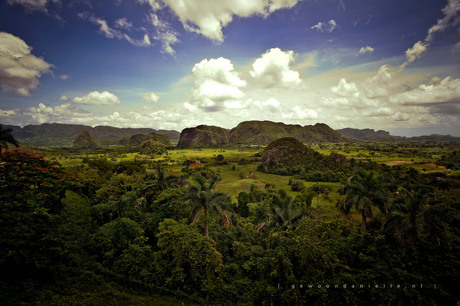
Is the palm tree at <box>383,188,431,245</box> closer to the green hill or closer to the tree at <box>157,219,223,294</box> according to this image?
the tree at <box>157,219,223,294</box>

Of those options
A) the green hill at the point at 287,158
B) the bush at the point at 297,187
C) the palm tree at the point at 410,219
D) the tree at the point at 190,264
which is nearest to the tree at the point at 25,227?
the tree at the point at 190,264

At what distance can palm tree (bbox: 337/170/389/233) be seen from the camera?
83.4 feet

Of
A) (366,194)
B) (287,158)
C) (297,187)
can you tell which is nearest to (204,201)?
(366,194)

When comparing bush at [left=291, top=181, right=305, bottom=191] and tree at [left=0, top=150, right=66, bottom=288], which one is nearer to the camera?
tree at [left=0, top=150, right=66, bottom=288]

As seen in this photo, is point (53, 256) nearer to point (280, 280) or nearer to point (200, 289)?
point (200, 289)

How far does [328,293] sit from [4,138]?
2373 inches

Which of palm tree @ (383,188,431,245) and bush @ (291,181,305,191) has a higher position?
palm tree @ (383,188,431,245)

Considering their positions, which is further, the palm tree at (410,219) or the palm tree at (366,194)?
the palm tree at (366,194)

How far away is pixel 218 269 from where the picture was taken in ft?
67.3

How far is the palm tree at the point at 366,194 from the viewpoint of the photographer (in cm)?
2541

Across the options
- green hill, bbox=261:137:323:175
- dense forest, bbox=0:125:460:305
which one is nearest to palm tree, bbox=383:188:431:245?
dense forest, bbox=0:125:460:305

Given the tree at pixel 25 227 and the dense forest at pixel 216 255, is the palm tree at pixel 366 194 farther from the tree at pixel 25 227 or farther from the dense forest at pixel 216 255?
the tree at pixel 25 227

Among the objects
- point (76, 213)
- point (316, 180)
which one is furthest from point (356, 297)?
point (316, 180)

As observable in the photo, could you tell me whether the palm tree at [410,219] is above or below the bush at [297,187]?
above
